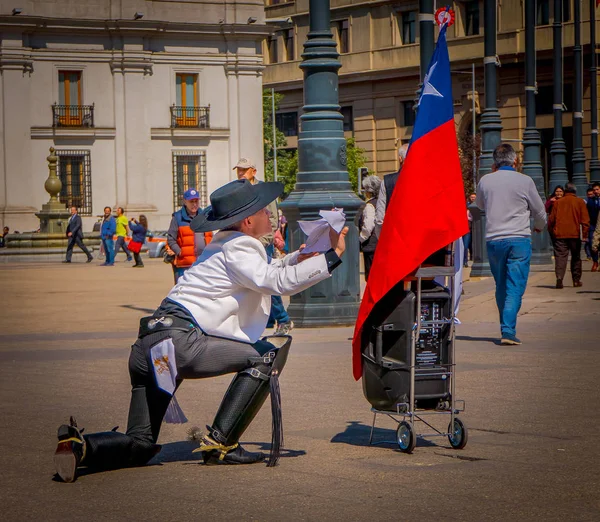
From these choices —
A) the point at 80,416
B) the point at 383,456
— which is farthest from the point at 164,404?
the point at 80,416

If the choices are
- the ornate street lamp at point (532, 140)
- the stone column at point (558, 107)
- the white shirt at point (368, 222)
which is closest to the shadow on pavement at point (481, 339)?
the white shirt at point (368, 222)

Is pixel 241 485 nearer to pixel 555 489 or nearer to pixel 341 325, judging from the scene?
pixel 555 489

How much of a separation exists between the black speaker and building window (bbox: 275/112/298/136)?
220 feet

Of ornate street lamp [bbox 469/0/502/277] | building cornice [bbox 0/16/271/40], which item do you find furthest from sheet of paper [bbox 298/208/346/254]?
building cornice [bbox 0/16/271/40]

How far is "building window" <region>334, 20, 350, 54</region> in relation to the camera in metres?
69.1

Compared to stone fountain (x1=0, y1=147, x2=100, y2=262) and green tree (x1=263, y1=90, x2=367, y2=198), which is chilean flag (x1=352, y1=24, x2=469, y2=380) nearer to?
stone fountain (x1=0, y1=147, x2=100, y2=262)

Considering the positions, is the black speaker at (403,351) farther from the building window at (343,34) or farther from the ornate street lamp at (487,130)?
the building window at (343,34)

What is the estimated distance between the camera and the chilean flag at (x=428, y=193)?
6.84 metres

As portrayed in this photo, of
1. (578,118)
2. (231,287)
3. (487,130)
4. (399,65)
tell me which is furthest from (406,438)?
(399,65)

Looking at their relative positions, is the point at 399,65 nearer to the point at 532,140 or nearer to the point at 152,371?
the point at 532,140

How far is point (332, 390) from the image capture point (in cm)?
937

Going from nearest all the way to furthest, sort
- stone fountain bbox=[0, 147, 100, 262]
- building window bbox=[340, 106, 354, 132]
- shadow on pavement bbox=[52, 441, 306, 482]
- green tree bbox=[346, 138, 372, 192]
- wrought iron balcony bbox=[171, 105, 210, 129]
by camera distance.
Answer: shadow on pavement bbox=[52, 441, 306, 482], stone fountain bbox=[0, 147, 100, 262], wrought iron balcony bbox=[171, 105, 210, 129], green tree bbox=[346, 138, 372, 192], building window bbox=[340, 106, 354, 132]

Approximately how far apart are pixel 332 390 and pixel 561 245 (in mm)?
12542

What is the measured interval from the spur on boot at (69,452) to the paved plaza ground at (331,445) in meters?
0.08
